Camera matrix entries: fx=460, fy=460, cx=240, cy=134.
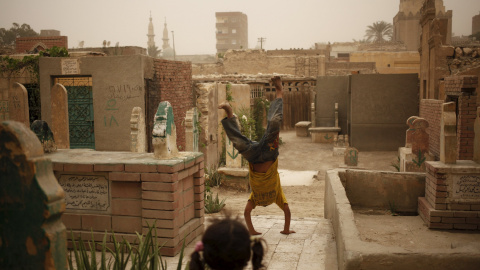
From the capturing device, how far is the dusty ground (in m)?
8.73

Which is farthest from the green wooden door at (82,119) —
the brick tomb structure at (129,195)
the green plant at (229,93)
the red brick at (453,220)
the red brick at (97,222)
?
the red brick at (453,220)

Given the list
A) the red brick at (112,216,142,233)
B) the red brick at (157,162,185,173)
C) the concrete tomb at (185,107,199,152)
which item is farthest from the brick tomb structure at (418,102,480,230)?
the concrete tomb at (185,107,199,152)

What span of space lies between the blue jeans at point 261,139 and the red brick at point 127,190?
1190mm

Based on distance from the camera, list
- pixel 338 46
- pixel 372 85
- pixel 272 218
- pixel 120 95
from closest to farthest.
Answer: pixel 272 218, pixel 120 95, pixel 372 85, pixel 338 46

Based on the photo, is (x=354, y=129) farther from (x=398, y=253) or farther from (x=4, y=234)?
(x=4, y=234)

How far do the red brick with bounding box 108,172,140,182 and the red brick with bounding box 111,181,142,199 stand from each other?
9 centimetres

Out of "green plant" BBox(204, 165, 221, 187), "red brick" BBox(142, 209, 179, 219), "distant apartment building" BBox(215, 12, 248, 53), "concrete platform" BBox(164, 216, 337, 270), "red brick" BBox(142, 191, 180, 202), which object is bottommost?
"green plant" BBox(204, 165, 221, 187)

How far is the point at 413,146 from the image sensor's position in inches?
419

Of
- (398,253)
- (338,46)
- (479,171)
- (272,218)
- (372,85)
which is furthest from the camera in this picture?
(338,46)

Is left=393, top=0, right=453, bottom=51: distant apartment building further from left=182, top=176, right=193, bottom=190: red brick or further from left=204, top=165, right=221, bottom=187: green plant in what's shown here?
left=182, top=176, right=193, bottom=190: red brick

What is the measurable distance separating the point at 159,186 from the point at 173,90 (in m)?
7.68

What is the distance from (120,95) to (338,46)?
143ft

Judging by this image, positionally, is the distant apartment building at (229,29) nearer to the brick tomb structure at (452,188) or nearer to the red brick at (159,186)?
the brick tomb structure at (452,188)

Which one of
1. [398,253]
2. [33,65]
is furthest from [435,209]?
[33,65]
